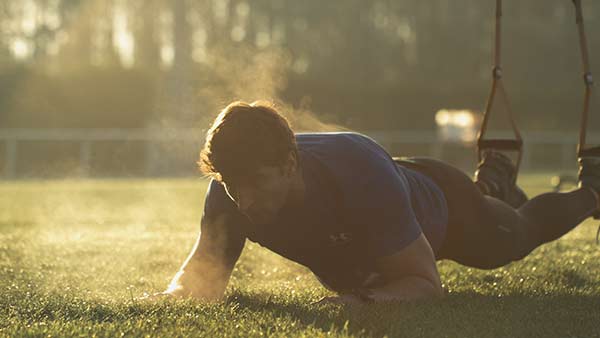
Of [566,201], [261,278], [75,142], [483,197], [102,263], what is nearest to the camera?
[483,197]

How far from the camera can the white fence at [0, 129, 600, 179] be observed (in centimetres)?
2586

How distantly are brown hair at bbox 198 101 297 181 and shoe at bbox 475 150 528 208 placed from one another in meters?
2.56

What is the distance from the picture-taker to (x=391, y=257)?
4.20m

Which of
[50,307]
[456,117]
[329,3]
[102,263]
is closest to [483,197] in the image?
[50,307]

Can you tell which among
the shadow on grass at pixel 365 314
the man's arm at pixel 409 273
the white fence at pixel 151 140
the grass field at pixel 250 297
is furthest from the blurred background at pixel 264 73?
the man's arm at pixel 409 273

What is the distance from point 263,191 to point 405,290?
2.60 feet

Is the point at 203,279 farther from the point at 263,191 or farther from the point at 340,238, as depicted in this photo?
the point at 263,191

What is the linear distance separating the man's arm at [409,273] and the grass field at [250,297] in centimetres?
6

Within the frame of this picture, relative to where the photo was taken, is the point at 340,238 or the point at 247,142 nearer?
the point at 247,142

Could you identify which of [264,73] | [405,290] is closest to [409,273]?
[405,290]

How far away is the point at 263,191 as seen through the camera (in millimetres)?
3947

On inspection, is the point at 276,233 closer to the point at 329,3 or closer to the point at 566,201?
the point at 566,201

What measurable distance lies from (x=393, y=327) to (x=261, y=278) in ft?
8.06

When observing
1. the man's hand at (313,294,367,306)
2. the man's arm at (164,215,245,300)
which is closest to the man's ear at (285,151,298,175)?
the man's hand at (313,294,367,306)
